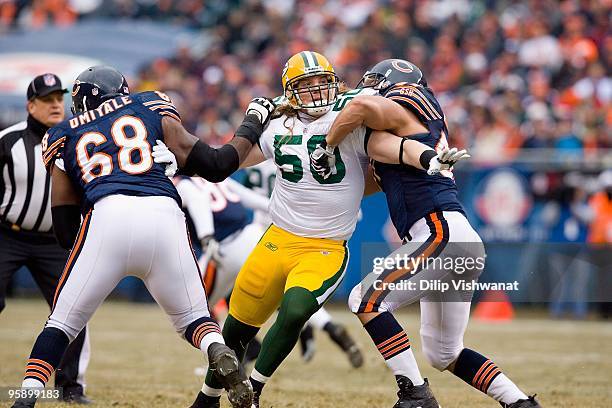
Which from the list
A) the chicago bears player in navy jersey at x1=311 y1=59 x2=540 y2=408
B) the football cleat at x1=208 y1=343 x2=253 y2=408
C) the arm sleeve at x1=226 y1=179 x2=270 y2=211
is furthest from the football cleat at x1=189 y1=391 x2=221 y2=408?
the arm sleeve at x1=226 y1=179 x2=270 y2=211

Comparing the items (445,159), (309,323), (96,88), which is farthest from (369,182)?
(309,323)

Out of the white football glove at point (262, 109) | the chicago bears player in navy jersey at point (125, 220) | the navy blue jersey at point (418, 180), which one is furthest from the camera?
the white football glove at point (262, 109)

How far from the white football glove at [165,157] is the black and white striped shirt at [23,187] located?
1.77 m

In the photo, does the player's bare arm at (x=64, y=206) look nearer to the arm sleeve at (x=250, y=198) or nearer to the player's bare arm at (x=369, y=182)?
the player's bare arm at (x=369, y=182)

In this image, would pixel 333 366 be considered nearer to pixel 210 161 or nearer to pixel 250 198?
pixel 250 198

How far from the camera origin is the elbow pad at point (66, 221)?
5453mm

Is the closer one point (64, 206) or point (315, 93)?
point (64, 206)

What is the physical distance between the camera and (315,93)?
5.69 meters

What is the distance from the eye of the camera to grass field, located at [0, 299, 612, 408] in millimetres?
6801

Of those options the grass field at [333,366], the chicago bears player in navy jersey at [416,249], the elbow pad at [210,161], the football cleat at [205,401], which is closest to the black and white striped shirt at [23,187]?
the grass field at [333,366]

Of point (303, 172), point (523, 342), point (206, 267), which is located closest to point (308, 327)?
point (206, 267)

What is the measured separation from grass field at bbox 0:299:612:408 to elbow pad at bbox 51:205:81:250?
1.23 metres

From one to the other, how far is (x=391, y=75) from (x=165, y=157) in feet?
4.46

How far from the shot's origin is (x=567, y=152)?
12.4m
